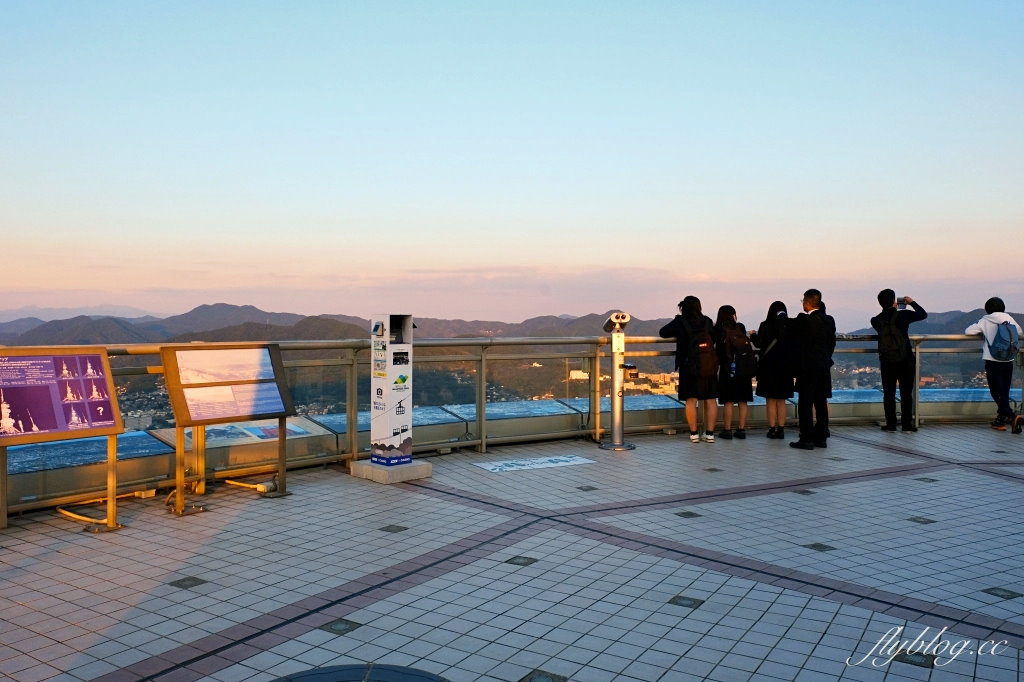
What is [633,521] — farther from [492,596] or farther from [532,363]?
[532,363]

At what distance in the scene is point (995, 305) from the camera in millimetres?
12984

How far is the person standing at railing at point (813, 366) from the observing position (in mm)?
11078

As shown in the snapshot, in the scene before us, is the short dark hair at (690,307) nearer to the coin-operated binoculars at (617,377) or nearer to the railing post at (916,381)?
the coin-operated binoculars at (617,377)

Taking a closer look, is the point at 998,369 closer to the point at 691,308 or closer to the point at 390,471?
the point at 691,308

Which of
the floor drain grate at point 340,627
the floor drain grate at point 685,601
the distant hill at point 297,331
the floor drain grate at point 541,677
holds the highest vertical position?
the distant hill at point 297,331

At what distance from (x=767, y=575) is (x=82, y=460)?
18.5ft

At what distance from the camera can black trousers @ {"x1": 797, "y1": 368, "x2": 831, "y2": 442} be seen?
11117 mm

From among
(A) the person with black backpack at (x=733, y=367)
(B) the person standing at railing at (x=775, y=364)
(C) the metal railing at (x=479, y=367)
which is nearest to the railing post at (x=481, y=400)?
(C) the metal railing at (x=479, y=367)

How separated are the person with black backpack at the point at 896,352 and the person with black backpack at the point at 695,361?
9.25 ft

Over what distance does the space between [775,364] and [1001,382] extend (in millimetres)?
3833

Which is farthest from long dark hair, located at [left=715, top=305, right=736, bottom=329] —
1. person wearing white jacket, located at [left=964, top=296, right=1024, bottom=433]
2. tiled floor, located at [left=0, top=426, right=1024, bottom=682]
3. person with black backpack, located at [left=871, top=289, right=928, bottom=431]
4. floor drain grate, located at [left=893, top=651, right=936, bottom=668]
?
floor drain grate, located at [left=893, top=651, right=936, bottom=668]

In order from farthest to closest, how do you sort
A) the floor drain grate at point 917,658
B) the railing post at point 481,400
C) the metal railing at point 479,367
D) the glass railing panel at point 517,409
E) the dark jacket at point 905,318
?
1. the dark jacket at point 905,318
2. the glass railing panel at point 517,409
3. the railing post at point 481,400
4. the metal railing at point 479,367
5. the floor drain grate at point 917,658

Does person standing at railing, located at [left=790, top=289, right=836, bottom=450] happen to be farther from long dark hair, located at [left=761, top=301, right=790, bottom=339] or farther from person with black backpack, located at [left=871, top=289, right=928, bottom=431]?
person with black backpack, located at [left=871, top=289, right=928, bottom=431]

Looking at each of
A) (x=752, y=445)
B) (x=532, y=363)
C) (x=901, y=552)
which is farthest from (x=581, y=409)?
(x=901, y=552)
